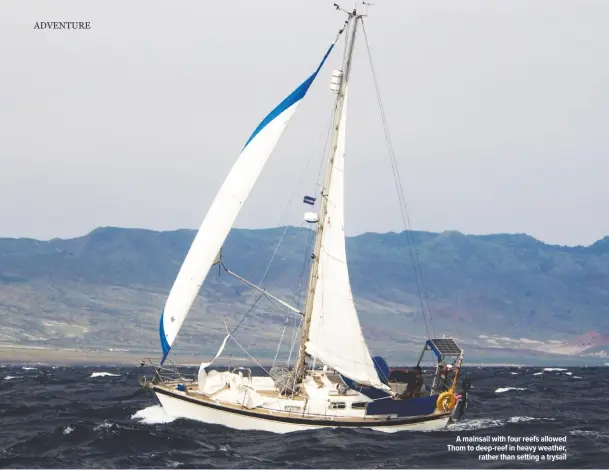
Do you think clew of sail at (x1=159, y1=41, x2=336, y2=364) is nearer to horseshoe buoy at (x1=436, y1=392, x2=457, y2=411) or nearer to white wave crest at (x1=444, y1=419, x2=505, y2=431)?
horseshoe buoy at (x1=436, y1=392, x2=457, y2=411)

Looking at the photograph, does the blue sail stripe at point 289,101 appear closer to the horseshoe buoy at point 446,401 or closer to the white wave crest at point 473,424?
the horseshoe buoy at point 446,401

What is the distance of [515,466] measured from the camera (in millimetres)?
30391

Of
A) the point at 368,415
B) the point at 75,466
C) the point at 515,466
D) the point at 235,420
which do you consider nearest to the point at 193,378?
the point at 235,420

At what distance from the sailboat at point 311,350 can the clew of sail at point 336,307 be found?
0.13 feet

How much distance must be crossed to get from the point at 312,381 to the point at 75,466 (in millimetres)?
11902

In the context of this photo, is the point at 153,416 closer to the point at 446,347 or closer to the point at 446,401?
the point at 446,401

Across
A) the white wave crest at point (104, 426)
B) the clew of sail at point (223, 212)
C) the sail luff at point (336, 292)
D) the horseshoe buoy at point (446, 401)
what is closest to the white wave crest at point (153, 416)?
the white wave crest at point (104, 426)

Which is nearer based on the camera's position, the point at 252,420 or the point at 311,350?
the point at 252,420

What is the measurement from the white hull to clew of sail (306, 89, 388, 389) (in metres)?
1.89

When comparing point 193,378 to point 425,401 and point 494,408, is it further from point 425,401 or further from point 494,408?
point 494,408

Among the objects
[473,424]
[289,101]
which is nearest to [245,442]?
[473,424]

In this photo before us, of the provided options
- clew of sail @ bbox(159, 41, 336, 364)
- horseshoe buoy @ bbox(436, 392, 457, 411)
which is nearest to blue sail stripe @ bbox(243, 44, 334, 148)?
clew of sail @ bbox(159, 41, 336, 364)

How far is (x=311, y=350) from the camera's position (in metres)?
37.6

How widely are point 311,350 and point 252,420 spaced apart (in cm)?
418
